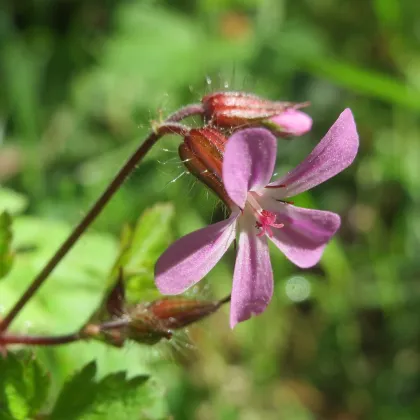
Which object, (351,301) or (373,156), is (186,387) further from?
(373,156)

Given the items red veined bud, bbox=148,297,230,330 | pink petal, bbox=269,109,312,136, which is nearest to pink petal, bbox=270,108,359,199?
pink petal, bbox=269,109,312,136

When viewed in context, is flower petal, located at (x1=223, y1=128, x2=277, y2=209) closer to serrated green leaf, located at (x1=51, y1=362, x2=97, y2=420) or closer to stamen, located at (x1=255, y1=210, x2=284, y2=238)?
stamen, located at (x1=255, y1=210, x2=284, y2=238)

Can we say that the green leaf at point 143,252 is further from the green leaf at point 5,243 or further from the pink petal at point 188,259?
the pink petal at point 188,259

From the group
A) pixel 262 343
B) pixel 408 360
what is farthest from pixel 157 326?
pixel 408 360

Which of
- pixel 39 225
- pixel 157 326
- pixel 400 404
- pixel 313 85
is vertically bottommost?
pixel 400 404

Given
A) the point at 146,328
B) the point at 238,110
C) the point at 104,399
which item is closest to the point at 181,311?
the point at 146,328

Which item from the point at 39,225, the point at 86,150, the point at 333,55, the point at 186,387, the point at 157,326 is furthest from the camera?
the point at 333,55

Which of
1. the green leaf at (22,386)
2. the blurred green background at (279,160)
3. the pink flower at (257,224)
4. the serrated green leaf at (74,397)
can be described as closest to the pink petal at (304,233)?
the pink flower at (257,224)

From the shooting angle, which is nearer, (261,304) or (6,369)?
(261,304)
